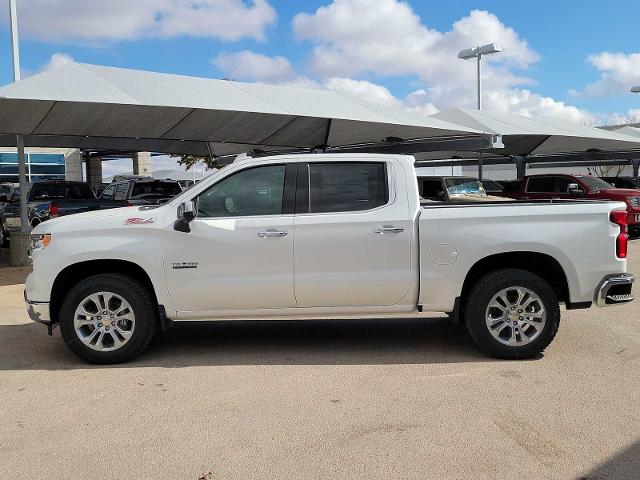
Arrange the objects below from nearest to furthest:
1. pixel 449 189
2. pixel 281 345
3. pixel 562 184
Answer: pixel 281 345
pixel 449 189
pixel 562 184

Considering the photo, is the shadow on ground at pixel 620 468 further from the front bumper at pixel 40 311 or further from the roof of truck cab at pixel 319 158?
the front bumper at pixel 40 311

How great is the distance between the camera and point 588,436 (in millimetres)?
4027

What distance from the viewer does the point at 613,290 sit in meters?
5.63

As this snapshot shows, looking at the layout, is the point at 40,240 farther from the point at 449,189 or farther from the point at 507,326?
the point at 449,189

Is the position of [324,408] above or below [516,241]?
below

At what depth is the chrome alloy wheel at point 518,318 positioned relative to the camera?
567 cm

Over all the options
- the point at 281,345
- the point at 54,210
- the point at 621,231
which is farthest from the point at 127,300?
the point at 54,210

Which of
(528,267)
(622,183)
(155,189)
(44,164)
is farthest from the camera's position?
(44,164)

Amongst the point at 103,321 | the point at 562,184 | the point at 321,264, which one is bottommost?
the point at 103,321

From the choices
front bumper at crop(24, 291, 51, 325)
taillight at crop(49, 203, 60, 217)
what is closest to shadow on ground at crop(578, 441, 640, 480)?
front bumper at crop(24, 291, 51, 325)

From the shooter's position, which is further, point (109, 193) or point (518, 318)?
point (109, 193)

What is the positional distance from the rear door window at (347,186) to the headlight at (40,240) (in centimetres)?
237

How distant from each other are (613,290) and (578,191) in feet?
40.6

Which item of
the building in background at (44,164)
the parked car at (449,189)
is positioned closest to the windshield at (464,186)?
the parked car at (449,189)
